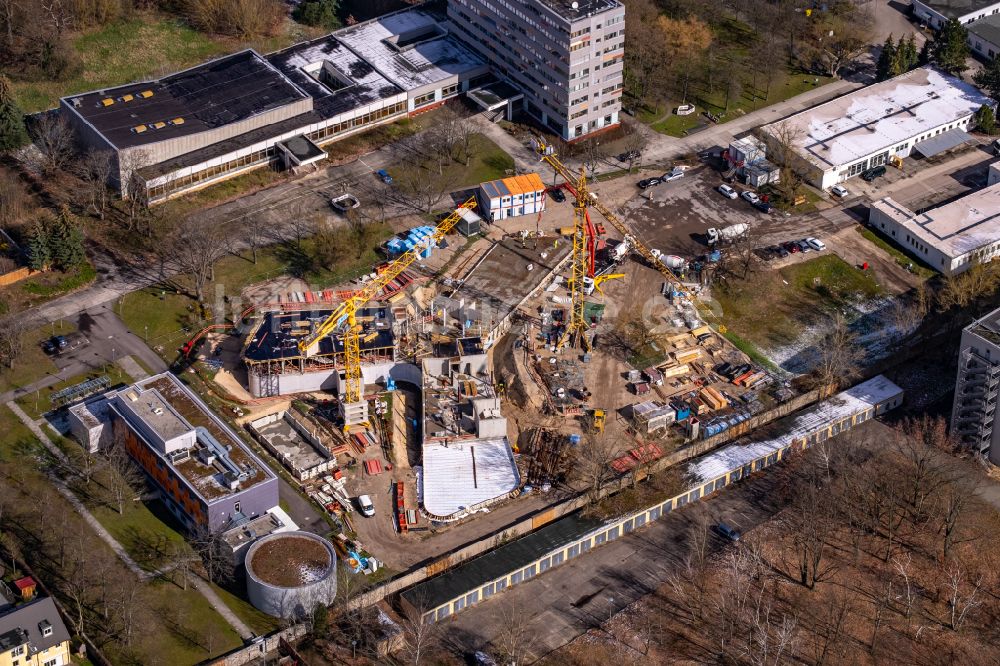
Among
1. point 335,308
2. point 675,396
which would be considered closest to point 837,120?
point 675,396

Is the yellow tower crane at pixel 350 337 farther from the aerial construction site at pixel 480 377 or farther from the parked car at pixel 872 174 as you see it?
the parked car at pixel 872 174

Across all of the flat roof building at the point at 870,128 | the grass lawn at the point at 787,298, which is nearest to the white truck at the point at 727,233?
the grass lawn at the point at 787,298

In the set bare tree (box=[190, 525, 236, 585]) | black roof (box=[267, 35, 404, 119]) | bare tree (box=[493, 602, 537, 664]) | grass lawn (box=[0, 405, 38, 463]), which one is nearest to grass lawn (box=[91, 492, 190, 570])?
bare tree (box=[190, 525, 236, 585])

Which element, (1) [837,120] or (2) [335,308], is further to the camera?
(1) [837,120]

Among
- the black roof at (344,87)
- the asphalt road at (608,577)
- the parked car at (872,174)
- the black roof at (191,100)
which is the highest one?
the black roof at (191,100)

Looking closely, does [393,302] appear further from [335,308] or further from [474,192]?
[474,192]

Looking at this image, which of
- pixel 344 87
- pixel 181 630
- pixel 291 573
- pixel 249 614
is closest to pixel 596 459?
pixel 291 573
